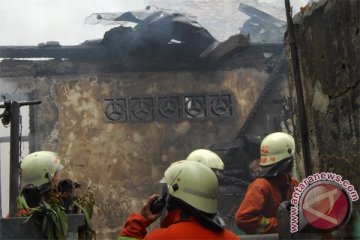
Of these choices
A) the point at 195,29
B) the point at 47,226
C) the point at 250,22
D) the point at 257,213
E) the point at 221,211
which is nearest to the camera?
the point at 47,226

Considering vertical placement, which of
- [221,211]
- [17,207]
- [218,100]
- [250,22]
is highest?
[250,22]

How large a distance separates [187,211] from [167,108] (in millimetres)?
8086

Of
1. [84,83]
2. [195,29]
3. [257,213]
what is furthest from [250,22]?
[257,213]

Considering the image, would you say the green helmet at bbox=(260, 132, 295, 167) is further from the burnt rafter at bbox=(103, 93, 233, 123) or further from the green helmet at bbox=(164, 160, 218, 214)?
the burnt rafter at bbox=(103, 93, 233, 123)

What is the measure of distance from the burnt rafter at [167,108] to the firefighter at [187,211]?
24.7 feet

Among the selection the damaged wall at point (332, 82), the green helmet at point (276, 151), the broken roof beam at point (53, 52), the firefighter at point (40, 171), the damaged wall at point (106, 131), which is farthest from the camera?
the damaged wall at point (106, 131)

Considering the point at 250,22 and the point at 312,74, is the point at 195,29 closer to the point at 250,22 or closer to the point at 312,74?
the point at 250,22

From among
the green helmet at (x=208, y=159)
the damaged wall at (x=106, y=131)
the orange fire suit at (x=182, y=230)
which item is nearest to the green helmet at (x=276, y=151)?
the green helmet at (x=208, y=159)

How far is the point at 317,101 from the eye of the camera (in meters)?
3.88

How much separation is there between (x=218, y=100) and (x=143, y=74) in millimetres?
1765

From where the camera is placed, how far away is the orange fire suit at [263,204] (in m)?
5.16

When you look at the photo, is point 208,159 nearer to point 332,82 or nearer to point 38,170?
point 38,170

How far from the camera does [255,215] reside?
5.20m

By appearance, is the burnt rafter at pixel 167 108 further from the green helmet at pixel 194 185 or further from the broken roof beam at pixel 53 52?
the green helmet at pixel 194 185
